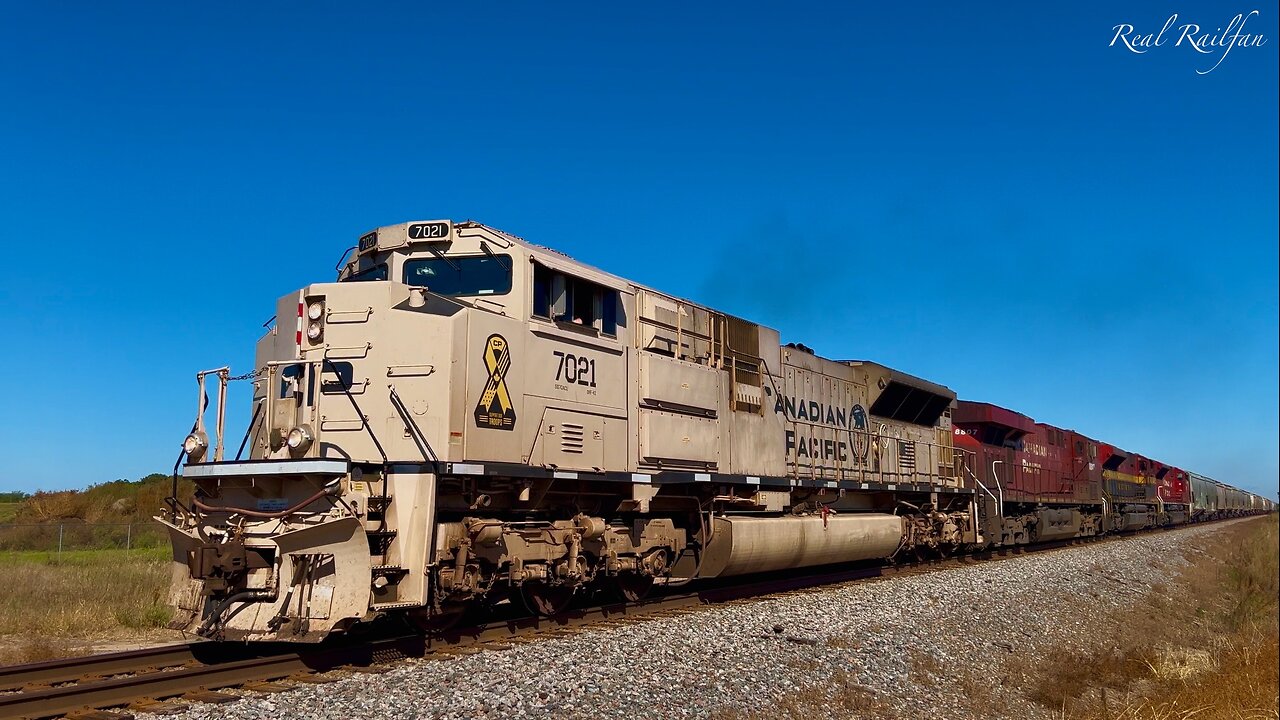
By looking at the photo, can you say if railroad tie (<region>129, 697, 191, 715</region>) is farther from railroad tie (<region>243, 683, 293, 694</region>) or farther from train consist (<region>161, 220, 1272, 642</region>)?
train consist (<region>161, 220, 1272, 642</region>)

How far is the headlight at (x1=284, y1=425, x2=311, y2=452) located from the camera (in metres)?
7.54

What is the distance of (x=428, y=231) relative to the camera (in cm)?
881

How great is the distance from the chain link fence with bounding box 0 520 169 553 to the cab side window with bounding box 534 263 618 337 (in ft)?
47.3

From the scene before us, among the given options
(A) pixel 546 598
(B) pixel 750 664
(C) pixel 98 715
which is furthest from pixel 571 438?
(C) pixel 98 715

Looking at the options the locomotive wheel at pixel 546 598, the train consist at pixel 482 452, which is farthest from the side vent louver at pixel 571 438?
the locomotive wheel at pixel 546 598

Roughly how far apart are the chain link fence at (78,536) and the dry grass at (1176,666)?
18221 mm

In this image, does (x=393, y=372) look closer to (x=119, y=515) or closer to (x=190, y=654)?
(x=190, y=654)

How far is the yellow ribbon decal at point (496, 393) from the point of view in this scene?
320 inches

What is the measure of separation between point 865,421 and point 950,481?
3498mm

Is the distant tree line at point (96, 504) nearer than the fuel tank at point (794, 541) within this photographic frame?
No

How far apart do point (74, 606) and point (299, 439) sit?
16.1ft

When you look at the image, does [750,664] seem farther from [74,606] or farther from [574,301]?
[74,606]

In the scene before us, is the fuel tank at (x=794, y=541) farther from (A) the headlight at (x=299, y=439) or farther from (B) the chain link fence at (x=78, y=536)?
(B) the chain link fence at (x=78, y=536)

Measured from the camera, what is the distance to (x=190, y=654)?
7.68 metres
